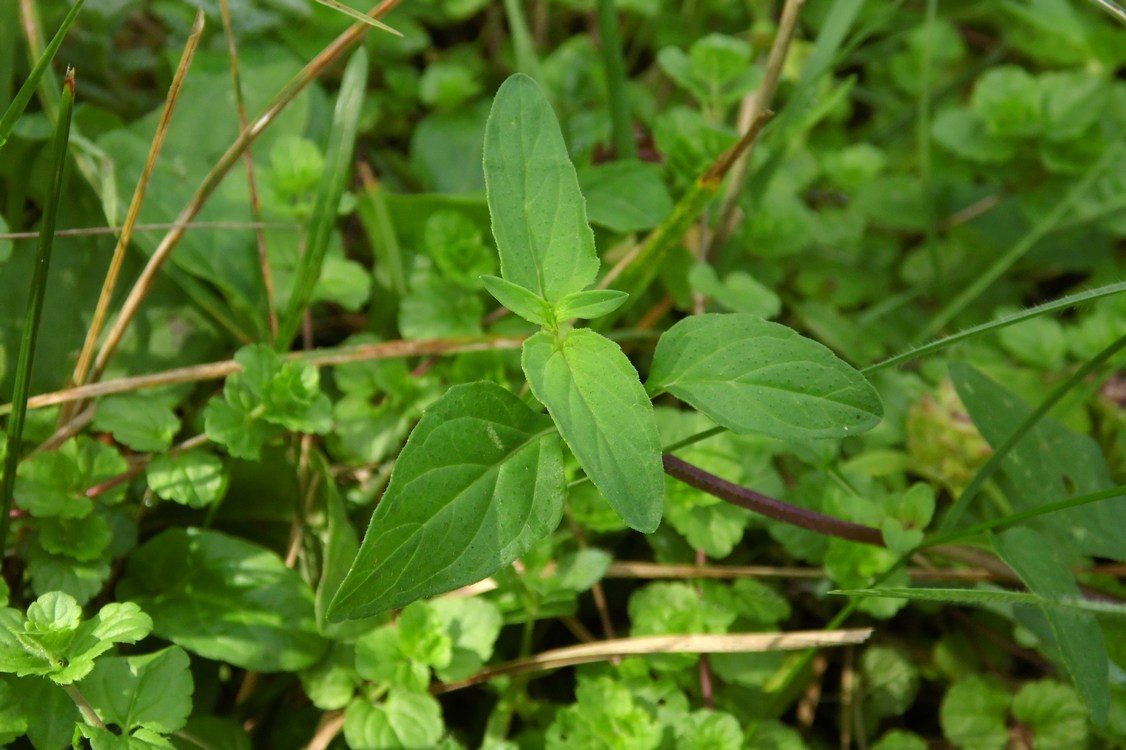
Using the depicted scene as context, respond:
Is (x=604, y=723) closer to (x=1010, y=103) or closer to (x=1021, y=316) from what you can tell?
(x=1021, y=316)

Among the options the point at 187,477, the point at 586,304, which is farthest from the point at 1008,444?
the point at 187,477

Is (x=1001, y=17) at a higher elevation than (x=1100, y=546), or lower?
higher

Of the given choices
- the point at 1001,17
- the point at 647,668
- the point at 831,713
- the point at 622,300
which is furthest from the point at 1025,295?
the point at 622,300

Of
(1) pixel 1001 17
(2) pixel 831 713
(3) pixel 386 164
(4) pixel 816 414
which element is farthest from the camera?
(1) pixel 1001 17

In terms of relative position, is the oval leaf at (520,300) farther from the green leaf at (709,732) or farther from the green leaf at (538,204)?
the green leaf at (709,732)

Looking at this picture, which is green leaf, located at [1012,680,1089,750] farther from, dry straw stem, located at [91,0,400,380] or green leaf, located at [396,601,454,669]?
dry straw stem, located at [91,0,400,380]

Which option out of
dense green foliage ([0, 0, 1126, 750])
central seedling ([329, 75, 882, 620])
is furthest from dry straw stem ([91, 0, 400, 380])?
central seedling ([329, 75, 882, 620])

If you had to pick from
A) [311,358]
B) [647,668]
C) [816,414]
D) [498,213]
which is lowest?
[647,668]

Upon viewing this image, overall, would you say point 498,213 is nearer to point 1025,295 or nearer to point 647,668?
point 647,668

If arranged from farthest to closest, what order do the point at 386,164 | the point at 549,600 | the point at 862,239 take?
the point at 862,239 < the point at 386,164 < the point at 549,600

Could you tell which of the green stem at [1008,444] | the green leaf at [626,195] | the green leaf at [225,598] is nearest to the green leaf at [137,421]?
the green leaf at [225,598]
